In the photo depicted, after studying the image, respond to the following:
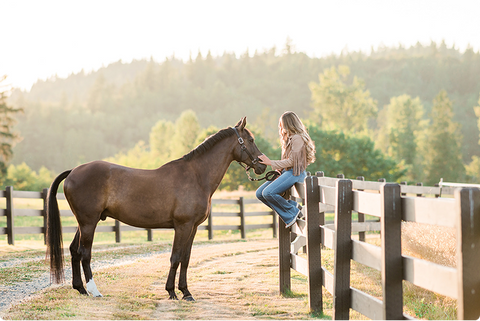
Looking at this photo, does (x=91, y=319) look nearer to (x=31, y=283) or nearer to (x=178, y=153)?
(x=31, y=283)

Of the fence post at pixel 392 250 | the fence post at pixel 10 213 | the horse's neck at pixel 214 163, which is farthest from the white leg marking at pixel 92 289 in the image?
the fence post at pixel 10 213

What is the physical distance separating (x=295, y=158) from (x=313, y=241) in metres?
1.10

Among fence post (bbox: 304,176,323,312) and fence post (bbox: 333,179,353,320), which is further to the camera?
fence post (bbox: 304,176,323,312)

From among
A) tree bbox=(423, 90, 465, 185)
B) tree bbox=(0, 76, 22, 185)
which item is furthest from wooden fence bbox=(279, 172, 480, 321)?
tree bbox=(423, 90, 465, 185)

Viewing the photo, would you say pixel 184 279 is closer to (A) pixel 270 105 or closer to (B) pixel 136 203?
(B) pixel 136 203

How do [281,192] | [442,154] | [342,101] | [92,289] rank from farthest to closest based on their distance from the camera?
1. [342,101]
2. [442,154]
3. [92,289]
4. [281,192]

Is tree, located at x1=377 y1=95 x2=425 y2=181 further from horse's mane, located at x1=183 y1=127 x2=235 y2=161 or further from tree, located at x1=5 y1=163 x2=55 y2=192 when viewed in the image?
horse's mane, located at x1=183 y1=127 x2=235 y2=161

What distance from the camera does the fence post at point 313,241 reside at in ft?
16.3

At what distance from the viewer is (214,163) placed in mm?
6301

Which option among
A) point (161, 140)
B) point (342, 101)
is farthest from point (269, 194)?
point (161, 140)

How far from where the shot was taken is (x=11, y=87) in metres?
45.3

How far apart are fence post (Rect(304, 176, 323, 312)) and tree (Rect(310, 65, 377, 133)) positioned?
195 ft

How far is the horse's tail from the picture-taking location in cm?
605

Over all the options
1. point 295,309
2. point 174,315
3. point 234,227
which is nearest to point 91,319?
point 174,315
